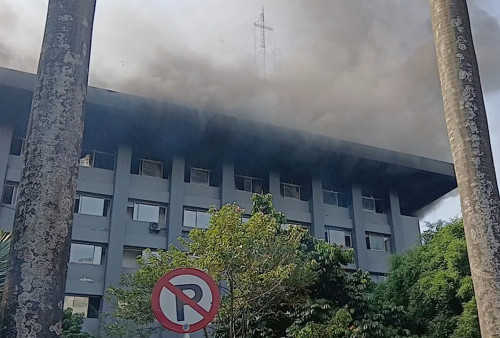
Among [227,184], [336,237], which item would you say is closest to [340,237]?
[336,237]

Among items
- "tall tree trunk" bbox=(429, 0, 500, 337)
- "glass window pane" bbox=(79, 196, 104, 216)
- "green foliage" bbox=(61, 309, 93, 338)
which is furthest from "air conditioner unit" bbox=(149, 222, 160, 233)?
"tall tree trunk" bbox=(429, 0, 500, 337)

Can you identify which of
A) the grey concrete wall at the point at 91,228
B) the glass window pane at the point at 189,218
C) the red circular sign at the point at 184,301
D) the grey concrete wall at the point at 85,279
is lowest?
the red circular sign at the point at 184,301

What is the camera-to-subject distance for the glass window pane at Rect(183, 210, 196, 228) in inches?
1012

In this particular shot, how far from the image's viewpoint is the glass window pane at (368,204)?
31.4 m

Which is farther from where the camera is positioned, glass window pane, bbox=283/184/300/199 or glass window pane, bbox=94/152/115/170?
glass window pane, bbox=283/184/300/199

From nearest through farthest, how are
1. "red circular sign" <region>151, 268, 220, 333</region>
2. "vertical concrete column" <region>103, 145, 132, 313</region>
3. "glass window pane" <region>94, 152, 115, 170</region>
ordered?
"red circular sign" <region>151, 268, 220, 333</region>
"vertical concrete column" <region>103, 145, 132, 313</region>
"glass window pane" <region>94, 152, 115, 170</region>

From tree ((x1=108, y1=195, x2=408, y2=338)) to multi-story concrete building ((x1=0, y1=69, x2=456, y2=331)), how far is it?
8918mm

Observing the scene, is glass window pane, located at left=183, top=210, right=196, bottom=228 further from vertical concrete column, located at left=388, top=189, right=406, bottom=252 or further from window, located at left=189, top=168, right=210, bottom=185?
vertical concrete column, located at left=388, top=189, right=406, bottom=252

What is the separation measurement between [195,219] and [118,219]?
3520 millimetres

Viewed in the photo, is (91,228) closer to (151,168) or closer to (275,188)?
(151,168)

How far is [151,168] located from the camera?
87.3 feet

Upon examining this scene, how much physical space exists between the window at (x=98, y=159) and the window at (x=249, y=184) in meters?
5.95

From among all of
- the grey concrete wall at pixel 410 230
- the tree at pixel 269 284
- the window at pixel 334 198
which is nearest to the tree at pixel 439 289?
the tree at pixel 269 284

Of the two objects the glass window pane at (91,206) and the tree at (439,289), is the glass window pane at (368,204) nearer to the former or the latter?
the glass window pane at (91,206)
